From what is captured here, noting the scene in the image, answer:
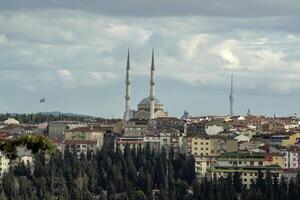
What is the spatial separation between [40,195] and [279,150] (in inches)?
978

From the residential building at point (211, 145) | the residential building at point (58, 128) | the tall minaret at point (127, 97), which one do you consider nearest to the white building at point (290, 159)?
the residential building at point (211, 145)

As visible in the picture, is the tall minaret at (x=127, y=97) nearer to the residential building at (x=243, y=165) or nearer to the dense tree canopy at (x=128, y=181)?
the dense tree canopy at (x=128, y=181)

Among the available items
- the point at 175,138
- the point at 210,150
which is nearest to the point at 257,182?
the point at 210,150

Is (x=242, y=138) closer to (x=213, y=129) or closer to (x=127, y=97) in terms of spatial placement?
(x=213, y=129)

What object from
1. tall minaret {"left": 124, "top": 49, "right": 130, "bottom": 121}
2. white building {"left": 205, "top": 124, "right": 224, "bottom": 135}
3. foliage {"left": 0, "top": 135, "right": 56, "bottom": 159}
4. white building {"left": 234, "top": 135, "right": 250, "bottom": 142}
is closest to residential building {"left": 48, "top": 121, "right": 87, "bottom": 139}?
tall minaret {"left": 124, "top": 49, "right": 130, "bottom": 121}

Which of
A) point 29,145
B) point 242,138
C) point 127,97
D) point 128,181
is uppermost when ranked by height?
point 127,97

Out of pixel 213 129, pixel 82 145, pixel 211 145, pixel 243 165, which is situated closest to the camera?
pixel 243 165

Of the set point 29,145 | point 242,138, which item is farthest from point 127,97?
point 29,145

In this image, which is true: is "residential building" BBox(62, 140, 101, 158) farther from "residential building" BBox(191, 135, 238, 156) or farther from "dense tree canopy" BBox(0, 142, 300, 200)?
"dense tree canopy" BBox(0, 142, 300, 200)

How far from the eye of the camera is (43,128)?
107 meters

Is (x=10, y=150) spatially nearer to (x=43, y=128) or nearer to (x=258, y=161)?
(x=258, y=161)

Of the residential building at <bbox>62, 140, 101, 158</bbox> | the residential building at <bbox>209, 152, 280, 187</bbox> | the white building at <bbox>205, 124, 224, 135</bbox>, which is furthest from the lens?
the white building at <bbox>205, 124, 224, 135</bbox>

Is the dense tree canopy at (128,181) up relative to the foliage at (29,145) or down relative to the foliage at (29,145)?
up

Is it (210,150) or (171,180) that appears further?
(210,150)
